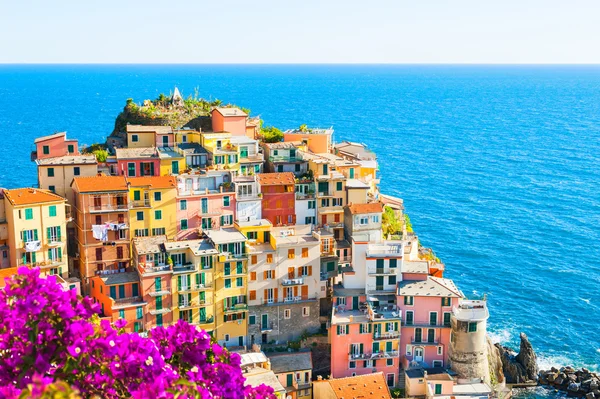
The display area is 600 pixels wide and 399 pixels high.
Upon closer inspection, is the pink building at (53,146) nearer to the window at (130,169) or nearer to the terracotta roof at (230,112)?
the window at (130,169)

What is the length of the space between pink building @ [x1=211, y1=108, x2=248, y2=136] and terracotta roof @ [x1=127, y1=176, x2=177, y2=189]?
12.4 meters

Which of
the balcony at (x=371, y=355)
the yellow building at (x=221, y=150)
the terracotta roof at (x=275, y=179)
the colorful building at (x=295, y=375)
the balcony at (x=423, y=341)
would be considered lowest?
the colorful building at (x=295, y=375)

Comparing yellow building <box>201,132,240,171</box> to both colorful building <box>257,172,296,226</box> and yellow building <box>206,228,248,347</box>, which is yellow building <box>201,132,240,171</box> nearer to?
colorful building <box>257,172,296,226</box>

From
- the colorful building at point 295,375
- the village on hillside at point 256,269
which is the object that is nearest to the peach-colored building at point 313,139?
the village on hillside at point 256,269

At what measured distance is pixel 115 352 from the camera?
1609cm

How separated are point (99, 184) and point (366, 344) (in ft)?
75.1

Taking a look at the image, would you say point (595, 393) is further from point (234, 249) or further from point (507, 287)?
point (234, 249)

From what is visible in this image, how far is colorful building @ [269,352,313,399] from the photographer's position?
176 feet

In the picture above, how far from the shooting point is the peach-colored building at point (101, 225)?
57125mm

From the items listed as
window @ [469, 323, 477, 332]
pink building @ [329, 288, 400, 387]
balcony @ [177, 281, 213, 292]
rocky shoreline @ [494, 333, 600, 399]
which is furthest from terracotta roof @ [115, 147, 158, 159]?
rocky shoreline @ [494, 333, 600, 399]

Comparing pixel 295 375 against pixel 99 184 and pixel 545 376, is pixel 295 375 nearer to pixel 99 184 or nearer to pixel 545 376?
pixel 99 184

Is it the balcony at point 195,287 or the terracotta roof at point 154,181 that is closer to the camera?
the balcony at point 195,287

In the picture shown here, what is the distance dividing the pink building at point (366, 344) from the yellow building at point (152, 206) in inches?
578

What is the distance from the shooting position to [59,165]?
198 feet
